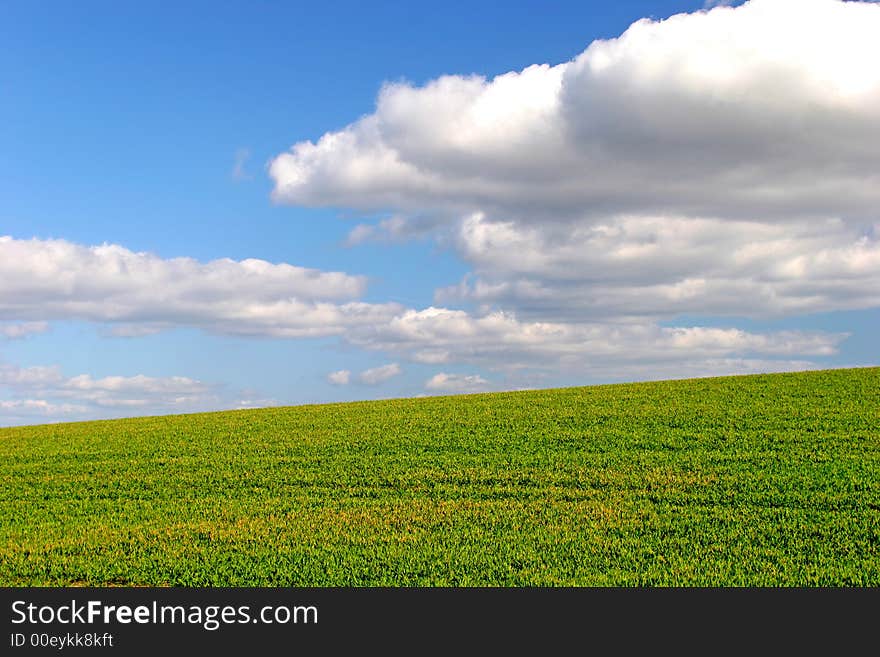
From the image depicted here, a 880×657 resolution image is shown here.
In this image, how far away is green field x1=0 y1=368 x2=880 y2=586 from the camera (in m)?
12.2

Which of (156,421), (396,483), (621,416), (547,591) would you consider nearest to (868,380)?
(621,416)

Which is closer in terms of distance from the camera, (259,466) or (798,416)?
(259,466)

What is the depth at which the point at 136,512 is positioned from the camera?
17203 mm

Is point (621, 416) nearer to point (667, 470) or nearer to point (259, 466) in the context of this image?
point (667, 470)

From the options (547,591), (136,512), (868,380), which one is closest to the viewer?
(547,591)

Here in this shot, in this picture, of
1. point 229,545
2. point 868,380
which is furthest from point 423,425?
point 868,380

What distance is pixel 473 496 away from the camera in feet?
56.9

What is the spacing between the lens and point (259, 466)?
21984 millimetres

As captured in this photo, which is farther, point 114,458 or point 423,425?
point 423,425

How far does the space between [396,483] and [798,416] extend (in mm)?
14827

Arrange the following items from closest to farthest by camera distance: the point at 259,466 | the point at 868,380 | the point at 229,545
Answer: the point at 229,545, the point at 259,466, the point at 868,380

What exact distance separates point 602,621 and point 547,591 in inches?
48.6

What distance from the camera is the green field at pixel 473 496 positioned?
1216cm

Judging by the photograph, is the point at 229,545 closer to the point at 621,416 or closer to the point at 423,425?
the point at 423,425
